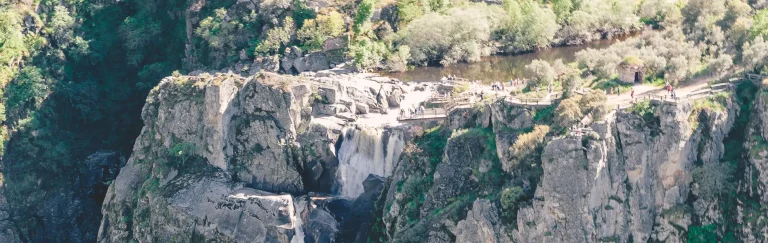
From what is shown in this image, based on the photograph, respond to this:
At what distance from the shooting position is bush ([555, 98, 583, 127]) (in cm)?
7444

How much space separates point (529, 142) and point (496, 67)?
21113 mm

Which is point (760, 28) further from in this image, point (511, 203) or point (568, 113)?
point (511, 203)

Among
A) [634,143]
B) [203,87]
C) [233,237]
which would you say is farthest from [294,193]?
[634,143]

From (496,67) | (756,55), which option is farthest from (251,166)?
(756,55)

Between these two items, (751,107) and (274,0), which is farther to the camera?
(274,0)

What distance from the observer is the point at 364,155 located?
3346 inches

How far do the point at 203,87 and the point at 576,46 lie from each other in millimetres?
26805

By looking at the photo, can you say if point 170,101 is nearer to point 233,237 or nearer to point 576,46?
point 233,237

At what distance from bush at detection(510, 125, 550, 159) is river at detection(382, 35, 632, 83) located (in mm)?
16424

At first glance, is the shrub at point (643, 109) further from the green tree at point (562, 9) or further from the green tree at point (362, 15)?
the green tree at point (362, 15)

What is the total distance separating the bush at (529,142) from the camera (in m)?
74.8

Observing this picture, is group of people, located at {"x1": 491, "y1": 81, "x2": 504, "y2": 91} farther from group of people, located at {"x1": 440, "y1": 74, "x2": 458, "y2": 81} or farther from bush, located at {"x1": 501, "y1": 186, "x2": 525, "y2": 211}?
bush, located at {"x1": 501, "y1": 186, "x2": 525, "y2": 211}

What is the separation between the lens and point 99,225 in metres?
100

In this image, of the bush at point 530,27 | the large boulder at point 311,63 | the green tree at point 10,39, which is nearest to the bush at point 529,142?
the large boulder at point 311,63
